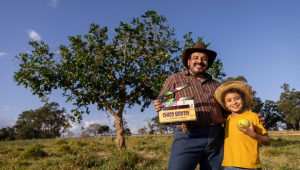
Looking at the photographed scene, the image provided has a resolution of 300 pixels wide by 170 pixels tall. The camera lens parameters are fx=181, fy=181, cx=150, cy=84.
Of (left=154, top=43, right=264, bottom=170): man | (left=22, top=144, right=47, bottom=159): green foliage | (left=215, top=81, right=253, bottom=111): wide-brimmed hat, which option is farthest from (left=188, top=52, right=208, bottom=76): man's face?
(left=22, top=144, right=47, bottom=159): green foliage

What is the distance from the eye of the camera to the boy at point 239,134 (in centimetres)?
244

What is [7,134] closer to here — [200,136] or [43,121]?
[43,121]

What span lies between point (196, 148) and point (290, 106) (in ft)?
207

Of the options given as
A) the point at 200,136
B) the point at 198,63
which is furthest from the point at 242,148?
the point at 198,63

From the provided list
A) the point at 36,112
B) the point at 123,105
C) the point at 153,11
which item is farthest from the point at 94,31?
the point at 36,112

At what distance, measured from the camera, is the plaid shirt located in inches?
107

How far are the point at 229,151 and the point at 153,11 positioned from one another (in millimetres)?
8593

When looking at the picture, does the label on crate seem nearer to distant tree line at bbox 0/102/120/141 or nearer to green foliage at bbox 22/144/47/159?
green foliage at bbox 22/144/47/159

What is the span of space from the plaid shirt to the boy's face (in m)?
0.19

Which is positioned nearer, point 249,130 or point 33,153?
point 249,130

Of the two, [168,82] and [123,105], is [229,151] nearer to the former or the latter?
[168,82]

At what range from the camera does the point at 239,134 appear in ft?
8.57

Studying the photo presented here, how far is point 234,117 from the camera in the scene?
2.79m

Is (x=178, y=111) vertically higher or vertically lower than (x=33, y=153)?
higher
